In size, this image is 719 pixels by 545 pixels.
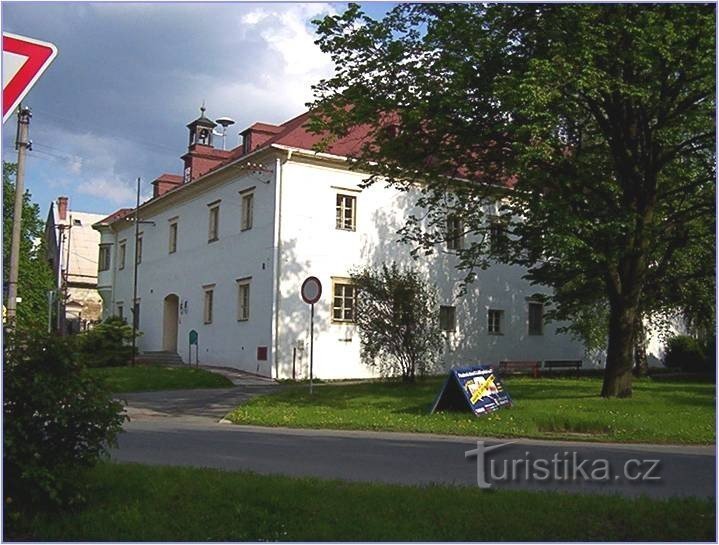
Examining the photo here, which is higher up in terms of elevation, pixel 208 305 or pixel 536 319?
pixel 208 305

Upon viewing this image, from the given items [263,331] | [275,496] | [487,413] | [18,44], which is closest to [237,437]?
[487,413]

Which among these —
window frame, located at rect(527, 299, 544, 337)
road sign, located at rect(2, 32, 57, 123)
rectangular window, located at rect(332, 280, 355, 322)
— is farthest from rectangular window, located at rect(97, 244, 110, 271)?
road sign, located at rect(2, 32, 57, 123)

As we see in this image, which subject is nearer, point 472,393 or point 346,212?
point 472,393

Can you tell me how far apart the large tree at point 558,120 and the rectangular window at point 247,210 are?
43.2ft

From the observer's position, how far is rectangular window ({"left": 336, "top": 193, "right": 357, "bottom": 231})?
33250mm

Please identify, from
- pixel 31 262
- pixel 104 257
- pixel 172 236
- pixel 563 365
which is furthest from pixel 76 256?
pixel 563 365

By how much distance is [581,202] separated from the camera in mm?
17906

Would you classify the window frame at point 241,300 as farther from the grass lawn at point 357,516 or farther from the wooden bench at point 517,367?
the grass lawn at point 357,516

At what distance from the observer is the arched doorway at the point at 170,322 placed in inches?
1603

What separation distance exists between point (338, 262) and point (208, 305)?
7.18 metres

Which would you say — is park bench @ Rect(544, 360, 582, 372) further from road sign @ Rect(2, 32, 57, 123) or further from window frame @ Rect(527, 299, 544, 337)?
road sign @ Rect(2, 32, 57, 123)

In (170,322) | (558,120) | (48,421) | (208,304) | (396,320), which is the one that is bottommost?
(48,421)

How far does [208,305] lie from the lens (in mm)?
36875

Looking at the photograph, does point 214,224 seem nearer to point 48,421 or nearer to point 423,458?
point 423,458
